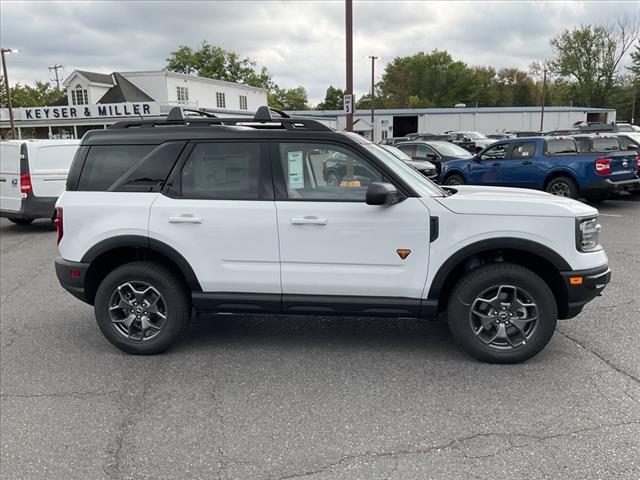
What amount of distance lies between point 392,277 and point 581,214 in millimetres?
1446

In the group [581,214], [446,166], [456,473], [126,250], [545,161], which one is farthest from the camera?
[446,166]

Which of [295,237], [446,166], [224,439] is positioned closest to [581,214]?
[295,237]

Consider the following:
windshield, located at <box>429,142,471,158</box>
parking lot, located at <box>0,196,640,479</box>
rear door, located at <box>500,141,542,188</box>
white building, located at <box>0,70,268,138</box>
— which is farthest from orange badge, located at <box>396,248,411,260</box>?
white building, located at <box>0,70,268,138</box>

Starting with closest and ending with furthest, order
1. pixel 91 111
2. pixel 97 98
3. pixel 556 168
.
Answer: pixel 556 168 < pixel 91 111 < pixel 97 98

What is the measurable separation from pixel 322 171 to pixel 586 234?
Answer: 2.04 meters

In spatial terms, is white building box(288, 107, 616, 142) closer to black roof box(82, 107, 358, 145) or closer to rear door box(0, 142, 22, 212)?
rear door box(0, 142, 22, 212)

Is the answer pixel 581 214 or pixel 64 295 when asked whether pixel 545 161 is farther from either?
pixel 64 295

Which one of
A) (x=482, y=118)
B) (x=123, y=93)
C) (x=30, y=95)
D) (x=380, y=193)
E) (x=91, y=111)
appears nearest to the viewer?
(x=380, y=193)

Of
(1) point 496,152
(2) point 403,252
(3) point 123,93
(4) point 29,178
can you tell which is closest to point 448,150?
(1) point 496,152

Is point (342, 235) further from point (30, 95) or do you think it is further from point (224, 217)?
point (30, 95)

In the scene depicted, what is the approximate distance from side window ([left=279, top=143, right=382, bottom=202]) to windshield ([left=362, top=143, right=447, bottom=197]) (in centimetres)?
17

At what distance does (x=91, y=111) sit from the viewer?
135 feet

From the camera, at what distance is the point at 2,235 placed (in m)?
10.8

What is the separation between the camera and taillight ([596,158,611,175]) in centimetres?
1127
